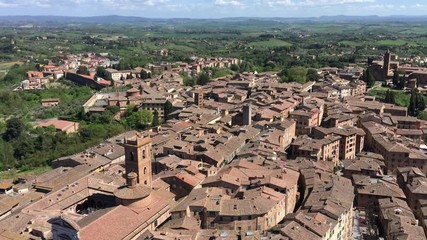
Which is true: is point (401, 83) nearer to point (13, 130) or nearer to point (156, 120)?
point (156, 120)

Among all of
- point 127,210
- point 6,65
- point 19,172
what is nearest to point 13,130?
point 19,172

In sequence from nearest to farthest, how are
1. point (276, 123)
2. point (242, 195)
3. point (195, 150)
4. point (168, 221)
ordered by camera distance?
point (168, 221) < point (242, 195) < point (195, 150) < point (276, 123)

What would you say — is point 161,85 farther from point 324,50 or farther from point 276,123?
point 324,50

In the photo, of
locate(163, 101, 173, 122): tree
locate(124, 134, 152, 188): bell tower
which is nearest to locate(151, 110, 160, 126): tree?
locate(163, 101, 173, 122): tree

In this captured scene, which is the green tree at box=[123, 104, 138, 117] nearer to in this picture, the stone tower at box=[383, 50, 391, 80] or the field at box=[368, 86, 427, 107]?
the field at box=[368, 86, 427, 107]

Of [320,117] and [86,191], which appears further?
[320,117]

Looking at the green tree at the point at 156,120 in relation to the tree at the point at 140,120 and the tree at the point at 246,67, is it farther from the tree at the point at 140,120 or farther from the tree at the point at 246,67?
the tree at the point at 246,67

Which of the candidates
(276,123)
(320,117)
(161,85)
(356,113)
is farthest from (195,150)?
(161,85)
